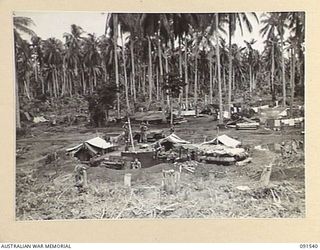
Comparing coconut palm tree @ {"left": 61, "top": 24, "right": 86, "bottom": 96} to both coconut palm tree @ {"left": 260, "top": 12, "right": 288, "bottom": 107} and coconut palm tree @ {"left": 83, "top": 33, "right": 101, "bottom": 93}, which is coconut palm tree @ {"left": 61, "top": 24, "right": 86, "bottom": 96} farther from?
coconut palm tree @ {"left": 260, "top": 12, "right": 288, "bottom": 107}

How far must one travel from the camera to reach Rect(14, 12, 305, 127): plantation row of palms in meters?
1.08

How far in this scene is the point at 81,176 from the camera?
3.56 ft

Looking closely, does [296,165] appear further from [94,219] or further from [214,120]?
[94,219]

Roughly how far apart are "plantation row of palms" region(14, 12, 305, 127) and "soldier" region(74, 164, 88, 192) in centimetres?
11

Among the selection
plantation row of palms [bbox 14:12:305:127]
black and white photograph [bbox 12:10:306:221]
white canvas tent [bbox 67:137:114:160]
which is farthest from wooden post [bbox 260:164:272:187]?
white canvas tent [bbox 67:137:114:160]

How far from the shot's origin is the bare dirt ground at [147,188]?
108 cm

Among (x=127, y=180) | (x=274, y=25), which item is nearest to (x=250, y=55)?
(x=274, y=25)

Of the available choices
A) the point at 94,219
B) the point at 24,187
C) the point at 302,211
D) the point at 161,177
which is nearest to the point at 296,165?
the point at 302,211

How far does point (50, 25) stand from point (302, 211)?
50 cm

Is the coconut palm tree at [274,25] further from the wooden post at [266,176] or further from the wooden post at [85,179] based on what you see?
the wooden post at [85,179]

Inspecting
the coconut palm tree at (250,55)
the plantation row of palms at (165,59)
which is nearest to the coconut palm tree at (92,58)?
the plantation row of palms at (165,59)

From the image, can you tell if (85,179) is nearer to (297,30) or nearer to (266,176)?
(266,176)

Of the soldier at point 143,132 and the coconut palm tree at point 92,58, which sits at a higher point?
the coconut palm tree at point 92,58

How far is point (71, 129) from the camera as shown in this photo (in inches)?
43.0
